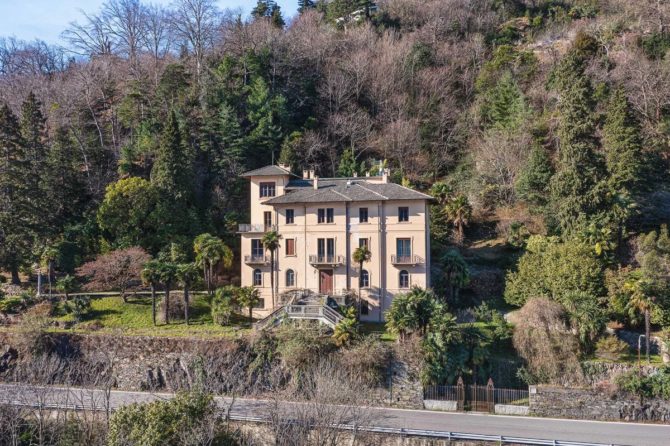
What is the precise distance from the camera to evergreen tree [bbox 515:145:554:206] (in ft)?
152

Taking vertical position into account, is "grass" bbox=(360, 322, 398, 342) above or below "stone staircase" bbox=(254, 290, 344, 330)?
below

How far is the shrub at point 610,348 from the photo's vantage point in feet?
103

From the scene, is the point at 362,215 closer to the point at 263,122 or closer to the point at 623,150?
the point at 263,122

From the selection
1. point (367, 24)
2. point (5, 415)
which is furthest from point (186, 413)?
point (367, 24)

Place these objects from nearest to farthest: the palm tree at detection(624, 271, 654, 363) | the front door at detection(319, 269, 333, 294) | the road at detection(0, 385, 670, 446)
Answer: the road at detection(0, 385, 670, 446) → the palm tree at detection(624, 271, 654, 363) → the front door at detection(319, 269, 333, 294)

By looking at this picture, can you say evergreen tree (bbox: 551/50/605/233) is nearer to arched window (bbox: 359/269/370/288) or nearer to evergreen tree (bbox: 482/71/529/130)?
evergreen tree (bbox: 482/71/529/130)

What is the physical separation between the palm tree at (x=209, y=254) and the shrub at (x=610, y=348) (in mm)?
24192

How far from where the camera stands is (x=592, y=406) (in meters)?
28.7

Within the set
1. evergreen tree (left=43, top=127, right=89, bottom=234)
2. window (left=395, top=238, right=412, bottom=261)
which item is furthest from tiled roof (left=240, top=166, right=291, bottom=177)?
evergreen tree (left=43, top=127, right=89, bottom=234)

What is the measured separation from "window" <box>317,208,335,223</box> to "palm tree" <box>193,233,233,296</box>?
7034 millimetres

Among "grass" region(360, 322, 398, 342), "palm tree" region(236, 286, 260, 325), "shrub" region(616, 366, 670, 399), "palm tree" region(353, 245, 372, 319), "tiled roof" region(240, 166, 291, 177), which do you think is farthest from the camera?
"tiled roof" region(240, 166, 291, 177)

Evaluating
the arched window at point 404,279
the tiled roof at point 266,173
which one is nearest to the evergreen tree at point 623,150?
the arched window at point 404,279

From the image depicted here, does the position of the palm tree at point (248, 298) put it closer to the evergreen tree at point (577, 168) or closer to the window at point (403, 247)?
the window at point (403, 247)

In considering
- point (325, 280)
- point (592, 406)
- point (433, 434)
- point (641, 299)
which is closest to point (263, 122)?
point (325, 280)
